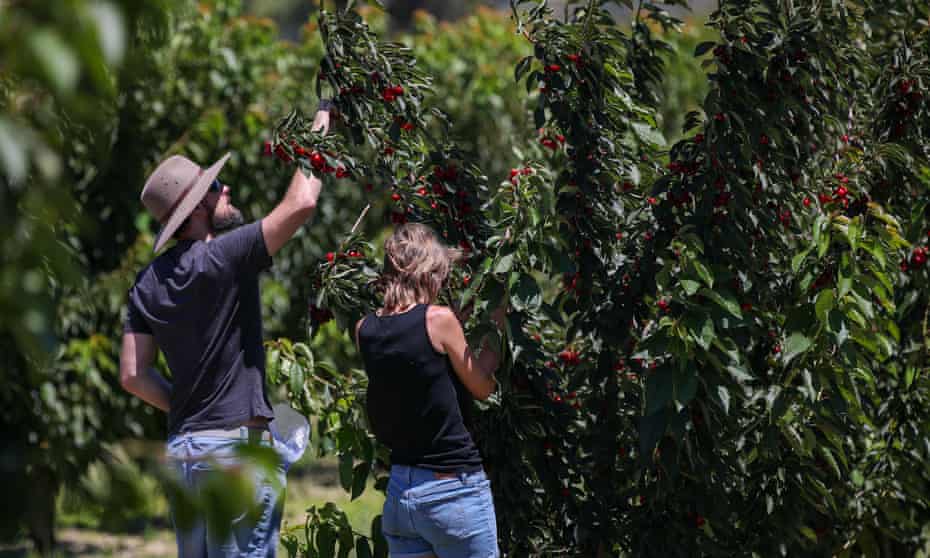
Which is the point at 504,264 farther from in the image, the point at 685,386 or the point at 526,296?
the point at 685,386

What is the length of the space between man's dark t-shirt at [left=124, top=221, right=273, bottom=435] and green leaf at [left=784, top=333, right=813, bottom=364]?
1337 millimetres

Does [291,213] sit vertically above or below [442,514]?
above

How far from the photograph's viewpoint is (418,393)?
259cm

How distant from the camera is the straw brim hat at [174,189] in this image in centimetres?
279

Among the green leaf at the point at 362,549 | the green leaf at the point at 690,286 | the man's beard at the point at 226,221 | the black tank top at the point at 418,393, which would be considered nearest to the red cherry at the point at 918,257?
the green leaf at the point at 690,286

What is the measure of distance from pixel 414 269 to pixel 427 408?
0.35m

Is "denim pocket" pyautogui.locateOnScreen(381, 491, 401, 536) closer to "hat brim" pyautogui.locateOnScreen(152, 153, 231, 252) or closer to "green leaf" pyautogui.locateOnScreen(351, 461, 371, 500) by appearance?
"green leaf" pyautogui.locateOnScreen(351, 461, 371, 500)

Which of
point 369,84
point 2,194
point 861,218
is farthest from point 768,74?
point 2,194

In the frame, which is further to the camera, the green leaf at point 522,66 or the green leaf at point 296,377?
the green leaf at point 296,377

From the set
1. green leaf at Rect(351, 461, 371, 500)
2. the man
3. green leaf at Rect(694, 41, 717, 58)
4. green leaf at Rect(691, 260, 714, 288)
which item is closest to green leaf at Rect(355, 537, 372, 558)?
green leaf at Rect(351, 461, 371, 500)

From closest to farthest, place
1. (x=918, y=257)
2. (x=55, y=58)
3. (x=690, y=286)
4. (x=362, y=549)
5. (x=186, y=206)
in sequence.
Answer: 1. (x=55, y=58)
2. (x=690, y=286)
3. (x=186, y=206)
4. (x=362, y=549)
5. (x=918, y=257)

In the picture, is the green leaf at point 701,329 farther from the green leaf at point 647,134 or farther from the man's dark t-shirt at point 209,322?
the man's dark t-shirt at point 209,322

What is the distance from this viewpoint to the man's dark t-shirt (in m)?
2.64

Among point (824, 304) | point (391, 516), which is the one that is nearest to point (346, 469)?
point (391, 516)
